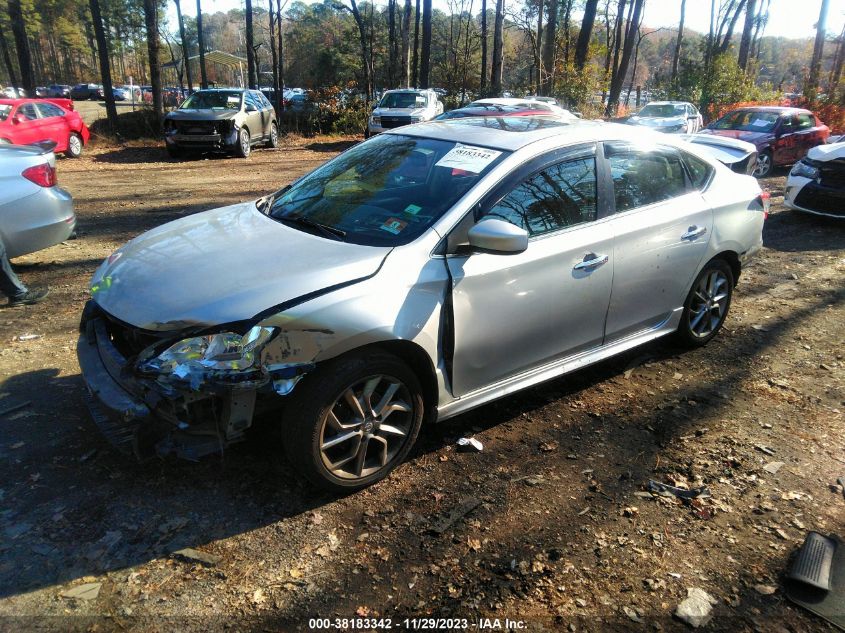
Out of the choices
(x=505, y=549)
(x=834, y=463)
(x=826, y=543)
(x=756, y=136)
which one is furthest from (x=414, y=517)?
(x=756, y=136)

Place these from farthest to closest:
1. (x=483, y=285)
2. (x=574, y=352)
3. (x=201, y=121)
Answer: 1. (x=201, y=121)
2. (x=574, y=352)
3. (x=483, y=285)

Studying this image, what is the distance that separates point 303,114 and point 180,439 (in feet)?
73.4

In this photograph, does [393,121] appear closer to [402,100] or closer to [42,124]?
[402,100]

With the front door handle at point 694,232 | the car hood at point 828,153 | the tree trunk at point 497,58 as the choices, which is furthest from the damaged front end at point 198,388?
the tree trunk at point 497,58

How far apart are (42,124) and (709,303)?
15527 millimetres

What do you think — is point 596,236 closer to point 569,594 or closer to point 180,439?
point 569,594

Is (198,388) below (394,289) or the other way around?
below

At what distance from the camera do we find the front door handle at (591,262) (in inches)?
146

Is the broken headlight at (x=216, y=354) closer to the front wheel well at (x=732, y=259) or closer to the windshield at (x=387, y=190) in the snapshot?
the windshield at (x=387, y=190)

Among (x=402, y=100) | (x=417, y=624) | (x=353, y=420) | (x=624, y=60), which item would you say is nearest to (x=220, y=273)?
(x=353, y=420)

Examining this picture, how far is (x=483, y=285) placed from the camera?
3283 mm

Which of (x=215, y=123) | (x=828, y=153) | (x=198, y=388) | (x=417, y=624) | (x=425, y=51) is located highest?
(x=425, y=51)

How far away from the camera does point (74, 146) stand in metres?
16.1

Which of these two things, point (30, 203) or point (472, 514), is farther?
point (30, 203)
